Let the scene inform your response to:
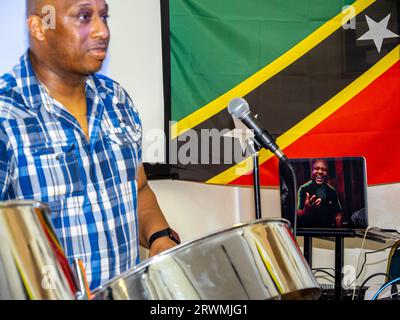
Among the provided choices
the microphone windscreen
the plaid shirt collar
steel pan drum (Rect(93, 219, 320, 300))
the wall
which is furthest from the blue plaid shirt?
the wall

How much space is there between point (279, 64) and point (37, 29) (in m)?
1.35

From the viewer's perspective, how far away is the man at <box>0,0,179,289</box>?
4.90ft

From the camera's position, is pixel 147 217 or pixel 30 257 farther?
pixel 147 217

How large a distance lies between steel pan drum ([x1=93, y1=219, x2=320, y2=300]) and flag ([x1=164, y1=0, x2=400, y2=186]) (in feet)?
5.55

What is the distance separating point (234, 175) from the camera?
2771 millimetres

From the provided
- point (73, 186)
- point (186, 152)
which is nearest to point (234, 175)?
point (186, 152)

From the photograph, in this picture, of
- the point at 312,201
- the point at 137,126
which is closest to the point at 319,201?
the point at 312,201

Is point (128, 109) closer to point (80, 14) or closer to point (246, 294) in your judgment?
point (80, 14)

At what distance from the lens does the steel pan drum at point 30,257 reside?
0.81 m

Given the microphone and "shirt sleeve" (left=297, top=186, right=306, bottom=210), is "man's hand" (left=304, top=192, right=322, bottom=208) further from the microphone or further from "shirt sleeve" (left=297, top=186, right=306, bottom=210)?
the microphone

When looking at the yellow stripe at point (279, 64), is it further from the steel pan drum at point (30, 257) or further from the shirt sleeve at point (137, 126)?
the steel pan drum at point (30, 257)

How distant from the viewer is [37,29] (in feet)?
5.53

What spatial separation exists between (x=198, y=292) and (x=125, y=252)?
69 cm

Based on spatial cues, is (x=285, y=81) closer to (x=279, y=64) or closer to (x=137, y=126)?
(x=279, y=64)
